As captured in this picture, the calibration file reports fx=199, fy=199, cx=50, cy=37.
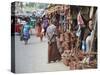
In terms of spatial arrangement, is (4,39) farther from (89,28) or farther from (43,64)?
(89,28)

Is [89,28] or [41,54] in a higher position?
[89,28]

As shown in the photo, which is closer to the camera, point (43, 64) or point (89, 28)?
point (43, 64)

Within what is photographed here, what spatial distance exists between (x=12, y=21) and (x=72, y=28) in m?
0.43

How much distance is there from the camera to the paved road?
1308mm

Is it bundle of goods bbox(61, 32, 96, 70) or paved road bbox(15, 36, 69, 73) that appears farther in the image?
bundle of goods bbox(61, 32, 96, 70)

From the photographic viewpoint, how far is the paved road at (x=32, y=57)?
4.29ft

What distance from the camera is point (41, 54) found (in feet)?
4.50

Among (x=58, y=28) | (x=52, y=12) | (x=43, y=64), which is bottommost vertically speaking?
(x=43, y=64)

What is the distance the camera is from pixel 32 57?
1.35m

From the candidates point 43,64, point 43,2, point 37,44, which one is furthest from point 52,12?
point 43,64

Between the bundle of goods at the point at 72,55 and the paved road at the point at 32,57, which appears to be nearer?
the paved road at the point at 32,57

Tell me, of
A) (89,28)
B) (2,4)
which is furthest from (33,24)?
(89,28)

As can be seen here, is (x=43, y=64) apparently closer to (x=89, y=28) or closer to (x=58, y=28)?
(x=58, y=28)

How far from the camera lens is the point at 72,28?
4.75 feet
